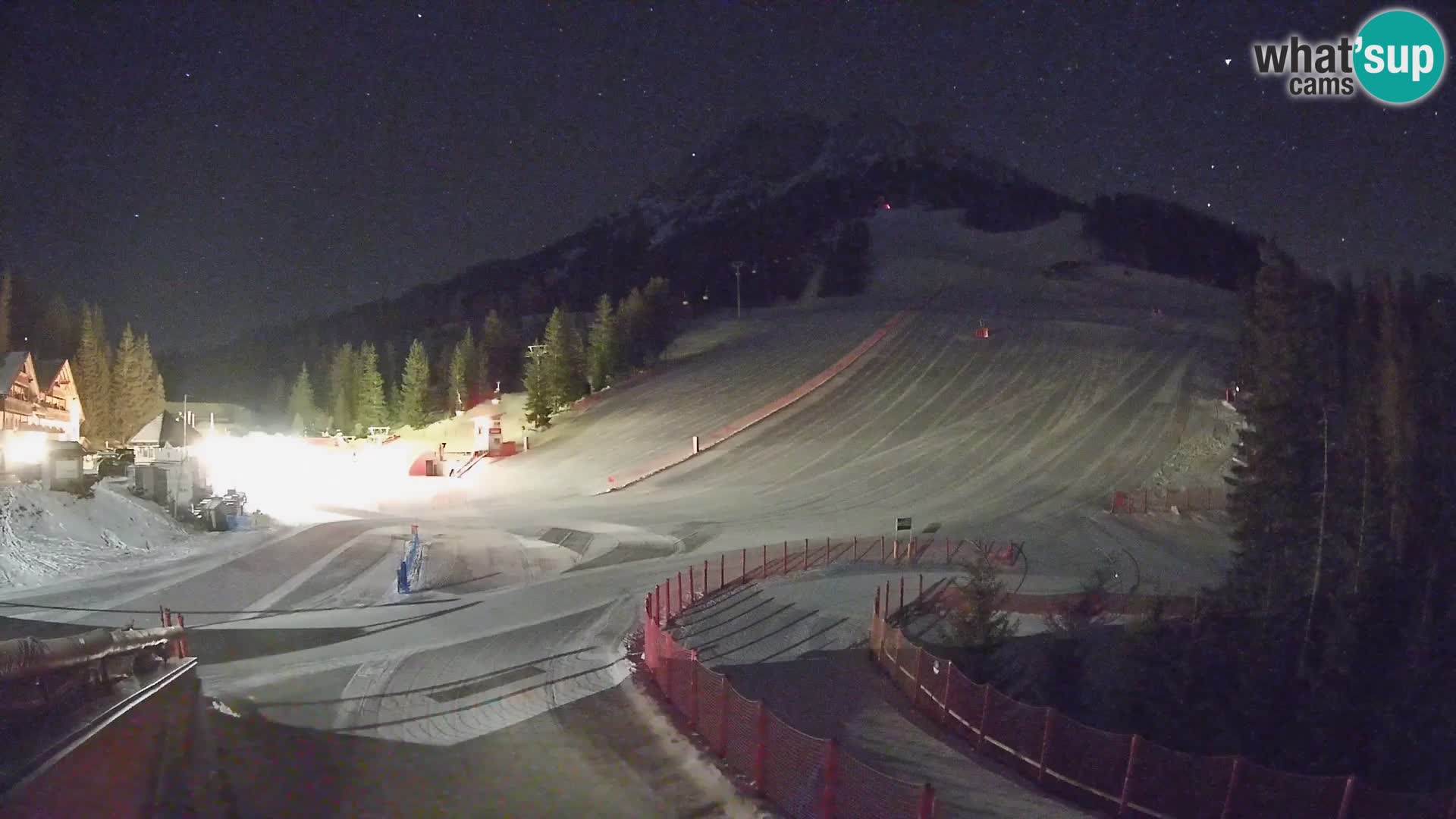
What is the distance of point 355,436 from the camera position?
311 ft

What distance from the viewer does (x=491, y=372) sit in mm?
112750

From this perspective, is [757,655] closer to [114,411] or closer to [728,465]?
[728,465]

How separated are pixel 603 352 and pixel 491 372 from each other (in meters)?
34.0

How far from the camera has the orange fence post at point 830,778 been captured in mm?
8164

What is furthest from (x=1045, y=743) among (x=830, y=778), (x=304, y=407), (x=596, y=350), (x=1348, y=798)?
(x=304, y=407)

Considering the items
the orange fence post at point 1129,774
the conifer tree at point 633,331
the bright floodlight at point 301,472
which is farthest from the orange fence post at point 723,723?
the conifer tree at point 633,331

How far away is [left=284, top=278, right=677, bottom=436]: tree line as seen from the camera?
75.8 m

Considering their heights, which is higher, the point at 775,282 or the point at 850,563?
the point at 775,282

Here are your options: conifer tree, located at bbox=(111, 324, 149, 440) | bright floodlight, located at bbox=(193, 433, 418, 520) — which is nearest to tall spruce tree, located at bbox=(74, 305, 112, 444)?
conifer tree, located at bbox=(111, 324, 149, 440)

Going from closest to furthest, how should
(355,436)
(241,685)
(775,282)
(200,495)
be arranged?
1. (241,685)
2. (200,495)
3. (355,436)
4. (775,282)

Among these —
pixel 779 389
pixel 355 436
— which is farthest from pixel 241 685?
pixel 355 436

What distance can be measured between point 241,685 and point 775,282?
144 meters

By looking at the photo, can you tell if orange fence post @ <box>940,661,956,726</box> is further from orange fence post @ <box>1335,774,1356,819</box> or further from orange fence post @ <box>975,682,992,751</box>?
orange fence post @ <box>1335,774,1356,819</box>

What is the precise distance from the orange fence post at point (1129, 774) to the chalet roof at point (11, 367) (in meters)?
63.8
